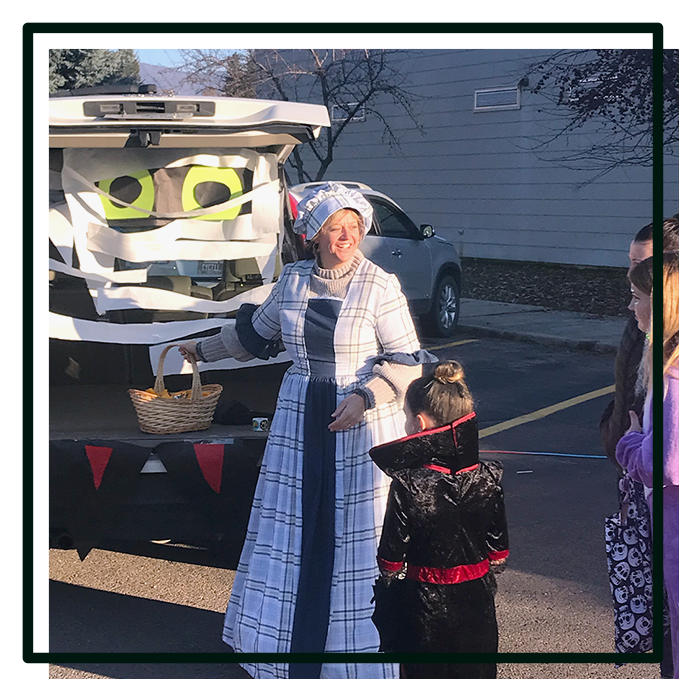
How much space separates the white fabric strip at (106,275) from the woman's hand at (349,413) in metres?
1.60

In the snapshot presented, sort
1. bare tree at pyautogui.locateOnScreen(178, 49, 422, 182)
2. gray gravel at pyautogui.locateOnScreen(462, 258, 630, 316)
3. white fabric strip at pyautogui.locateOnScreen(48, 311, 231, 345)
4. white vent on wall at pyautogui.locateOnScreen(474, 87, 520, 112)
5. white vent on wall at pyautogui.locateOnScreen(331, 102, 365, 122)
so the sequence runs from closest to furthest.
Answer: white fabric strip at pyautogui.locateOnScreen(48, 311, 231, 345), bare tree at pyautogui.locateOnScreen(178, 49, 422, 182), white vent on wall at pyautogui.locateOnScreen(331, 102, 365, 122), white vent on wall at pyautogui.locateOnScreen(474, 87, 520, 112), gray gravel at pyautogui.locateOnScreen(462, 258, 630, 316)

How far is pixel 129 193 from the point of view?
4371 mm

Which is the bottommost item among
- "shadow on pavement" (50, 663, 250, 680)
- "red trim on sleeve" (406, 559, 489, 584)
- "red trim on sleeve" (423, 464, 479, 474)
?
"shadow on pavement" (50, 663, 250, 680)

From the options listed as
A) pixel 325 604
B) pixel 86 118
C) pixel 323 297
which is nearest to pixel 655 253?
pixel 323 297

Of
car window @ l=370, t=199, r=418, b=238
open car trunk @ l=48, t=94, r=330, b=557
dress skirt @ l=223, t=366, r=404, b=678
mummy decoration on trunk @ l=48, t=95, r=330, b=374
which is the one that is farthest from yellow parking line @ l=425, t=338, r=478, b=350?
dress skirt @ l=223, t=366, r=404, b=678

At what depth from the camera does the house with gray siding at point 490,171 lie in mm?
6055

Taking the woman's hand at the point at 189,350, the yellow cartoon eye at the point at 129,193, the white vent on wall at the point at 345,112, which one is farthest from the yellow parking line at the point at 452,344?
the woman's hand at the point at 189,350

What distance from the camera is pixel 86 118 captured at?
367 centimetres

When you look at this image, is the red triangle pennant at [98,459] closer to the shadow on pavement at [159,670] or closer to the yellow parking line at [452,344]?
the shadow on pavement at [159,670]

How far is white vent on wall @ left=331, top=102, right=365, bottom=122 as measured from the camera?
6.34 meters

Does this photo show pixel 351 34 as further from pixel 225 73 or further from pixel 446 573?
pixel 225 73

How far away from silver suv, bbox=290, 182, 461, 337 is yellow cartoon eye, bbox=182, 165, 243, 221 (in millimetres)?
347

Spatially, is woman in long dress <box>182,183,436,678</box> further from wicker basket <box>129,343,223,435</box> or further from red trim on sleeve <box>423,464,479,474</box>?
wicker basket <box>129,343,223,435</box>

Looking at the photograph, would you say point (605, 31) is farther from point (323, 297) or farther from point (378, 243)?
point (378, 243)
